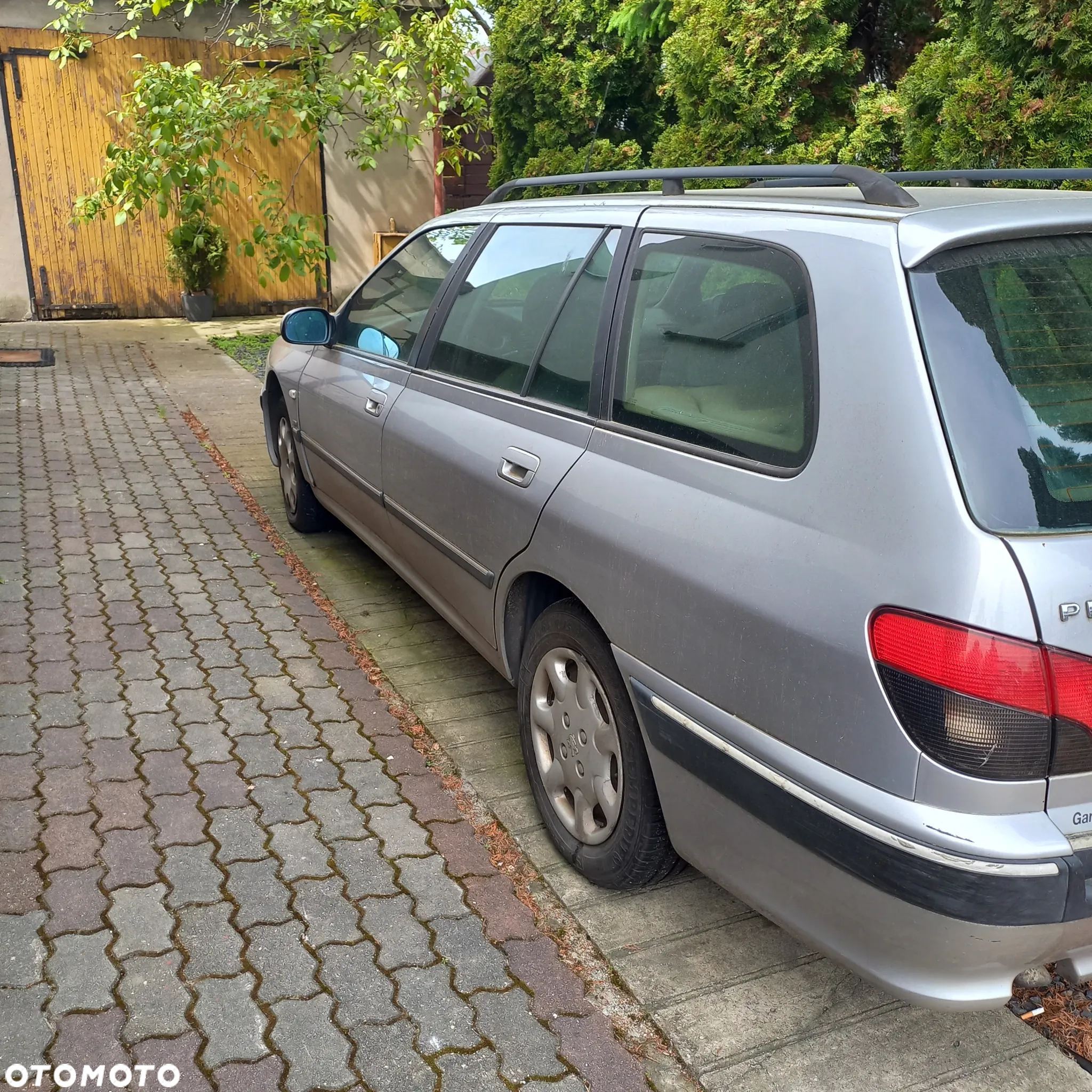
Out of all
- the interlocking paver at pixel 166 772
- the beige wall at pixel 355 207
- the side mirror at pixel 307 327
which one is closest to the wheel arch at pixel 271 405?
the side mirror at pixel 307 327

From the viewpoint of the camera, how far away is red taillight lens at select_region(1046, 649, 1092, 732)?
5.65 feet

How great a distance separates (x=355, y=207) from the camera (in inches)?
528

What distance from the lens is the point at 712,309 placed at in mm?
2391

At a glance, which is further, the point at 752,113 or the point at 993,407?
the point at 752,113

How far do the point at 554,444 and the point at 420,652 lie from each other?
1722 millimetres

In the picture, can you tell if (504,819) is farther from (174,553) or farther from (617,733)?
(174,553)

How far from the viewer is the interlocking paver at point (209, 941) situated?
2.48 meters

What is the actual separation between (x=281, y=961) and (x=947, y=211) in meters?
2.21

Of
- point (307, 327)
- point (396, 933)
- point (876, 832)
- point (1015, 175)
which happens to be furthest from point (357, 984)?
point (307, 327)

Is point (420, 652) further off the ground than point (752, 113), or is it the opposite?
point (752, 113)

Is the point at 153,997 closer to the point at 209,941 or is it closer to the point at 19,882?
the point at 209,941

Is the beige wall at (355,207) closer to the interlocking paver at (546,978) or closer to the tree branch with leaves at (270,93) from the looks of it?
the tree branch with leaves at (270,93)

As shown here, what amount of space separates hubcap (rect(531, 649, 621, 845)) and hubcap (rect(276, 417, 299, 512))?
2.86 m

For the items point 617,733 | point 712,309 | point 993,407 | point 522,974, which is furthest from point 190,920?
point 993,407
